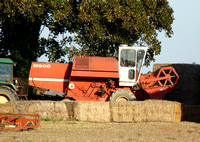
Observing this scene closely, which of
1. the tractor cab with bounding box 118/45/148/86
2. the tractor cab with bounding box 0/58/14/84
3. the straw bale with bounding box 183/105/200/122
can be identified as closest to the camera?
the straw bale with bounding box 183/105/200/122

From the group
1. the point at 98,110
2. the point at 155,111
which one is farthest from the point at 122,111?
the point at 155,111

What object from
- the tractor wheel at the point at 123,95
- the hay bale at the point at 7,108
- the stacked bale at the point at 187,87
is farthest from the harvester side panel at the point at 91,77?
the stacked bale at the point at 187,87

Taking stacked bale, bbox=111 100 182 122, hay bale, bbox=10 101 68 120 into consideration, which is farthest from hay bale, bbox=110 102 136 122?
hay bale, bbox=10 101 68 120

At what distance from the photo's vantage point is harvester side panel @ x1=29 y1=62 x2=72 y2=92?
23031mm

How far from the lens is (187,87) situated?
26.8 m

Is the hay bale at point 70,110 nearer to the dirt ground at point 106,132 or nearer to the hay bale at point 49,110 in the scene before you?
the hay bale at point 49,110

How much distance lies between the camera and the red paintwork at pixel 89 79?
905 inches

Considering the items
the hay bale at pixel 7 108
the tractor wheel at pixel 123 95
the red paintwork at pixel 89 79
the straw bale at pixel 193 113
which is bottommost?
the straw bale at pixel 193 113

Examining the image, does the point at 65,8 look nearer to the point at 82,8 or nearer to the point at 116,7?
the point at 82,8

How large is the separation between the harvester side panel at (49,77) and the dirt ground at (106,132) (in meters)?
5.14

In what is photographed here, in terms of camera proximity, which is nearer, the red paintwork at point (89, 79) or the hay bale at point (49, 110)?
the hay bale at point (49, 110)

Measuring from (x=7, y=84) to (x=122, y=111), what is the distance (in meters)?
7.15

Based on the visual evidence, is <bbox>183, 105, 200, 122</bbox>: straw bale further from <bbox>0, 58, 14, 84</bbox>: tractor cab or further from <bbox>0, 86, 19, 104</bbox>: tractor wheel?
<bbox>0, 58, 14, 84</bbox>: tractor cab

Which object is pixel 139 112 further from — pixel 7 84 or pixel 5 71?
pixel 5 71
